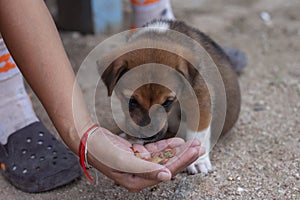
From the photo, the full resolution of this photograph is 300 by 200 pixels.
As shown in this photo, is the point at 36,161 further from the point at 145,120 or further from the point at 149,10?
the point at 149,10

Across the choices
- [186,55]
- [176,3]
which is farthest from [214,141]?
[176,3]

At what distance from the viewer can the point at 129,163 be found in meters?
1.96

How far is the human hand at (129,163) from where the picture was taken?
1.94 metres

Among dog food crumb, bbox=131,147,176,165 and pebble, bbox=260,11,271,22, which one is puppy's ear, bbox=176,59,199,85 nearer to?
dog food crumb, bbox=131,147,176,165

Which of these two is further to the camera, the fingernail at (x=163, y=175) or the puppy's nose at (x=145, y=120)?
the puppy's nose at (x=145, y=120)

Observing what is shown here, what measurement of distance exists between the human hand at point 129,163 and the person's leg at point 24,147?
51cm

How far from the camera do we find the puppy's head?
2328mm

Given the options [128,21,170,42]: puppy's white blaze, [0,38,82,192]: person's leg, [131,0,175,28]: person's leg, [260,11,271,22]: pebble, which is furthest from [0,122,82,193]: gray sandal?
[260,11,271,22]: pebble

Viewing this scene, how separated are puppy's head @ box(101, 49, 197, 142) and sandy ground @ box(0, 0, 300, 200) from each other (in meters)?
0.35

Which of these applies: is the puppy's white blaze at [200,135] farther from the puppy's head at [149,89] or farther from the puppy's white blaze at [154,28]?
the puppy's white blaze at [154,28]

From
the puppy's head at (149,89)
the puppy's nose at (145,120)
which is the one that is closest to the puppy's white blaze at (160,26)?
the puppy's head at (149,89)

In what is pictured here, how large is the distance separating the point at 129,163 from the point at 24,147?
0.88 m

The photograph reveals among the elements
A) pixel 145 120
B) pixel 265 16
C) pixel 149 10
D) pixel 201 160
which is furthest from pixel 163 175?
pixel 265 16

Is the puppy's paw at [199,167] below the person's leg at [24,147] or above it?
below
